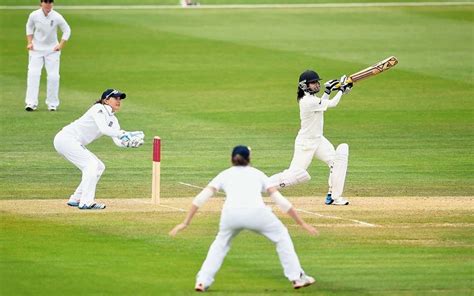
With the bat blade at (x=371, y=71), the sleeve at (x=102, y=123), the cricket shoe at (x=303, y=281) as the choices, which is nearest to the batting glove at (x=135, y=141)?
the sleeve at (x=102, y=123)

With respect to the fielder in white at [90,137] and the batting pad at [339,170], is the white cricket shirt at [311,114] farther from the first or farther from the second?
the fielder in white at [90,137]

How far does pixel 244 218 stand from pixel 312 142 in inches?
214

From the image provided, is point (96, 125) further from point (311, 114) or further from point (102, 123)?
point (311, 114)

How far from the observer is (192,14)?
46.5m

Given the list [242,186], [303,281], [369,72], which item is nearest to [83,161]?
[369,72]

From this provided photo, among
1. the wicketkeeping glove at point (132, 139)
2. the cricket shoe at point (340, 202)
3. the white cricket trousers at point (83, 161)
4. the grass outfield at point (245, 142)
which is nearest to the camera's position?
the grass outfield at point (245, 142)

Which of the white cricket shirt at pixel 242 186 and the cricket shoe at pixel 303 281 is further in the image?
the cricket shoe at pixel 303 281

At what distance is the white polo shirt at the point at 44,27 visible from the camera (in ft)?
94.7

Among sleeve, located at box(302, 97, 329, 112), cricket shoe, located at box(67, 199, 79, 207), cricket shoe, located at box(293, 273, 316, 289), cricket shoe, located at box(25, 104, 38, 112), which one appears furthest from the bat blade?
cricket shoe, located at box(25, 104, 38, 112)

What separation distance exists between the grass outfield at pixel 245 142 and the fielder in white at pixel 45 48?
460mm

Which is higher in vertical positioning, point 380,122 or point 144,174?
point 380,122

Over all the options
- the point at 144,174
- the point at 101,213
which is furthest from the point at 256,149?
the point at 101,213

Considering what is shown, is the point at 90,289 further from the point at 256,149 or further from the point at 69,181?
the point at 256,149

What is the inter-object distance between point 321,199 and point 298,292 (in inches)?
237
